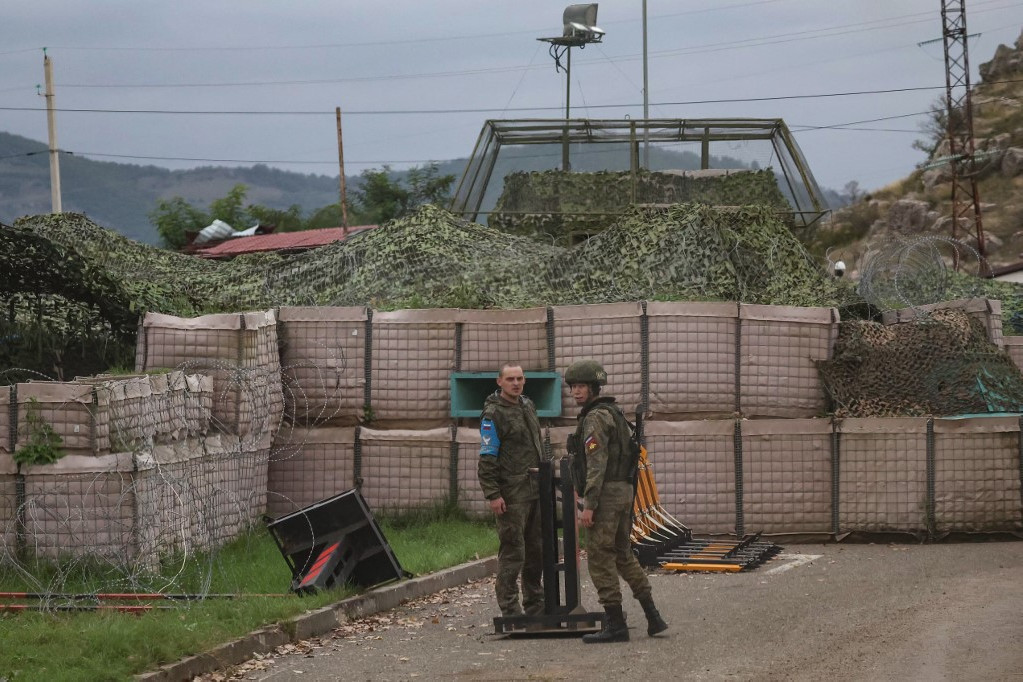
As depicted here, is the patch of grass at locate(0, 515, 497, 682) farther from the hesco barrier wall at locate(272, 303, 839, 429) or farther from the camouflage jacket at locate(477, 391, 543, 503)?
the hesco barrier wall at locate(272, 303, 839, 429)

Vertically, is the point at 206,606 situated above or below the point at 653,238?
below

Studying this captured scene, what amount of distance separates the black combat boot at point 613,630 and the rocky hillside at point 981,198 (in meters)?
63.6

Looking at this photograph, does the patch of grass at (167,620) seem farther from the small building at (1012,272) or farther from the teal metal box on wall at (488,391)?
the small building at (1012,272)

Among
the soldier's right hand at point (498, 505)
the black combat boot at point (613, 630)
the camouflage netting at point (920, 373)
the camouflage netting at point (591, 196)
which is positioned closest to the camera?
the black combat boot at point (613, 630)

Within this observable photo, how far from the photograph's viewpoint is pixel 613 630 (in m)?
9.76

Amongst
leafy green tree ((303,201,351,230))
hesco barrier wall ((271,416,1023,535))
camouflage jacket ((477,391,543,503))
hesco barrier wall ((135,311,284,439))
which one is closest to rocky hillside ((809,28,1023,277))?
leafy green tree ((303,201,351,230))

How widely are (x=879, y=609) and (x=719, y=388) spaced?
510 centimetres

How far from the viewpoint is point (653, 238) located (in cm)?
1761

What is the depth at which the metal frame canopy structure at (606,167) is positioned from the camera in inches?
851

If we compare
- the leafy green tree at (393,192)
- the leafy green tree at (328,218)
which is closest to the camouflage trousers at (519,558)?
the leafy green tree at (393,192)

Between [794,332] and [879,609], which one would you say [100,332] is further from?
[879,609]

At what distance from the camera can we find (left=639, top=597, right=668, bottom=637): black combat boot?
9.84m

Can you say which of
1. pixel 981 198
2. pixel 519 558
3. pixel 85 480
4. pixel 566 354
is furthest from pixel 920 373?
pixel 981 198

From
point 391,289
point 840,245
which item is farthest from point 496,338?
point 840,245
